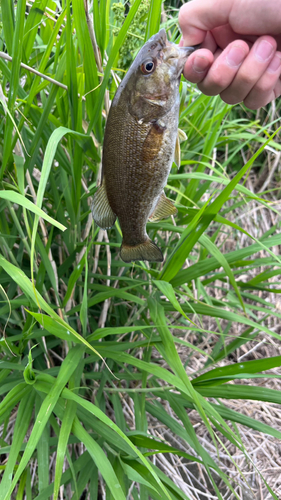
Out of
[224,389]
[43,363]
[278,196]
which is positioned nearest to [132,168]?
[224,389]

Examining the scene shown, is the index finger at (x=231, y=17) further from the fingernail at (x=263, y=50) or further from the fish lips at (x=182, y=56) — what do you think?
the fish lips at (x=182, y=56)

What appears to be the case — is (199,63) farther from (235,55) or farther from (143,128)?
(143,128)

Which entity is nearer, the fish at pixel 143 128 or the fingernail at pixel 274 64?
the fish at pixel 143 128

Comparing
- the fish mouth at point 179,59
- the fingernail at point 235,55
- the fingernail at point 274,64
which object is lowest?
the fish mouth at point 179,59

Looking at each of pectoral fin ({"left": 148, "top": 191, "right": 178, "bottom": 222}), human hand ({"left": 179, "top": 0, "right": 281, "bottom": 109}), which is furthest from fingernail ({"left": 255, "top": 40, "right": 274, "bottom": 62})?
pectoral fin ({"left": 148, "top": 191, "right": 178, "bottom": 222})

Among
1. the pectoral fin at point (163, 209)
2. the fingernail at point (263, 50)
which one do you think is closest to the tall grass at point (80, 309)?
the pectoral fin at point (163, 209)

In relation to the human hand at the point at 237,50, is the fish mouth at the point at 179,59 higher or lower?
lower

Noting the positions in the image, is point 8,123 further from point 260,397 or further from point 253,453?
point 253,453
